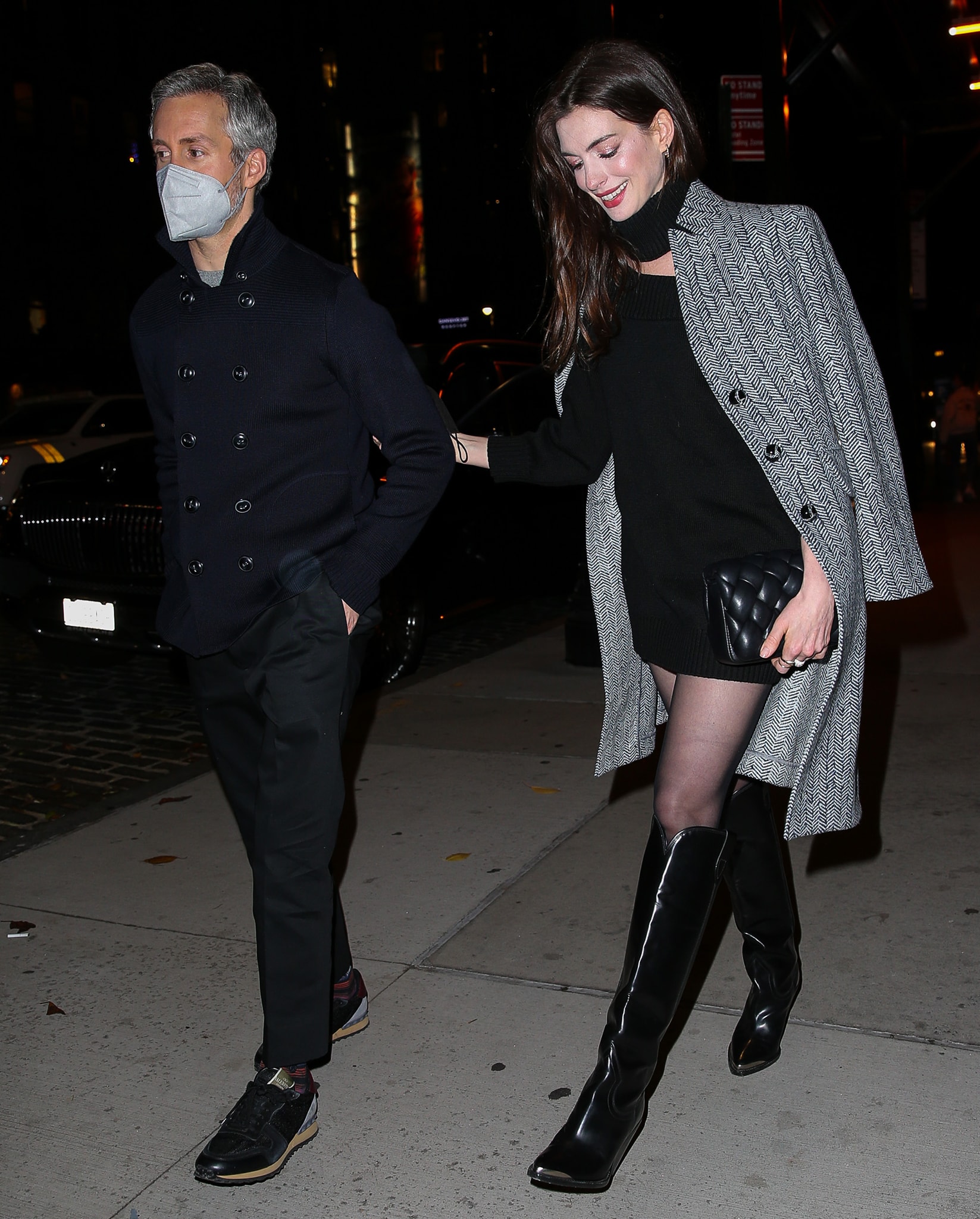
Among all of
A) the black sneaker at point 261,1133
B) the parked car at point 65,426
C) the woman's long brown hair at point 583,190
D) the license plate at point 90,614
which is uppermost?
the woman's long brown hair at point 583,190

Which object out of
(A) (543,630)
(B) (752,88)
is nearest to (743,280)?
(A) (543,630)

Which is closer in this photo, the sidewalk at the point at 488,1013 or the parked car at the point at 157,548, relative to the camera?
the sidewalk at the point at 488,1013

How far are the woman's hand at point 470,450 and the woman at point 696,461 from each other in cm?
31

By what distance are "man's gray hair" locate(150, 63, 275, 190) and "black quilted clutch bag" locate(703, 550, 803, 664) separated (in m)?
1.23

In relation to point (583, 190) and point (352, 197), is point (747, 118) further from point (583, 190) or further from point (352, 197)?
point (352, 197)

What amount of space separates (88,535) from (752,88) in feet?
26.2

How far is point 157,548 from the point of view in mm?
5988

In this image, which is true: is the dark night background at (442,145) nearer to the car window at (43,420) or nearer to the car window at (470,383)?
the car window at (470,383)

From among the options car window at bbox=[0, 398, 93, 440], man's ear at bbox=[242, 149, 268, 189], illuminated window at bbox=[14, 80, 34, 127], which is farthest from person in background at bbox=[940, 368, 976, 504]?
illuminated window at bbox=[14, 80, 34, 127]

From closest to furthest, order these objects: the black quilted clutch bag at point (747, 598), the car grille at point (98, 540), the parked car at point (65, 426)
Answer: the black quilted clutch bag at point (747, 598), the car grille at point (98, 540), the parked car at point (65, 426)

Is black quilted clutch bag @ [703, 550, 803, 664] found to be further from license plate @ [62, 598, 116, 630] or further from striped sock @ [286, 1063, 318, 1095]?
license plate @ [62, 598, 116, 630]

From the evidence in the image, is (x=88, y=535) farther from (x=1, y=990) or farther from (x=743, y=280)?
(x=743, y=280)

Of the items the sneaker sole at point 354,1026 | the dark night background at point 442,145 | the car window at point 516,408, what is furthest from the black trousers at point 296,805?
the dark night background at point 442,145

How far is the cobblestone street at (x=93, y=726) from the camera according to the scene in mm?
5090
